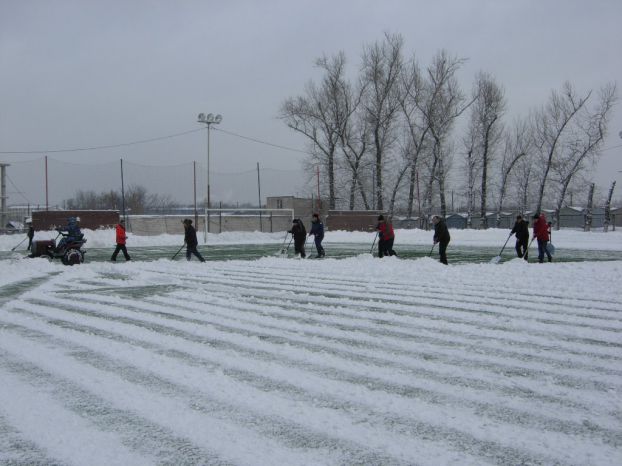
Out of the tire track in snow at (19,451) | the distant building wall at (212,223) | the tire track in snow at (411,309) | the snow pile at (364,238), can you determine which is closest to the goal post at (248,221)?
the distant building wall at (212,223)

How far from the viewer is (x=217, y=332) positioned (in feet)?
23.4

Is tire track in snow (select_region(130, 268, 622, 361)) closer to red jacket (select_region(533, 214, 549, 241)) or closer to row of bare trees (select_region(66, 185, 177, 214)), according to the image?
red jacket (select_region(533, 214, 549, 241))

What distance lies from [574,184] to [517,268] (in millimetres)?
39751

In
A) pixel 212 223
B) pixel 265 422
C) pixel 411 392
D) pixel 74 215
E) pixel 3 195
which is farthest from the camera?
pixel 212 223

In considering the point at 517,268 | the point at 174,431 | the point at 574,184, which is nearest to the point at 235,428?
the point at 174,431

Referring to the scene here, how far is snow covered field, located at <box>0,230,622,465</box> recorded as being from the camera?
3639 millimetres

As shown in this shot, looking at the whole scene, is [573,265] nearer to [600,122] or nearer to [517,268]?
[517,268]

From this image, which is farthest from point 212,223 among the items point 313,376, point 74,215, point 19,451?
point 19,451

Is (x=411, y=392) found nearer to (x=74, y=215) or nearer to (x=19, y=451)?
(x=19, y=451)

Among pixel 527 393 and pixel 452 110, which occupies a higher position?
pixel 452 110

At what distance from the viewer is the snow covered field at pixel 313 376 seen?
3.64 metres

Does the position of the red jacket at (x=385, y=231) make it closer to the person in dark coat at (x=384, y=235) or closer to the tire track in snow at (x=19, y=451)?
the person in dark coat at (x=384, y=235)

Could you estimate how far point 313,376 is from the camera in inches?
204

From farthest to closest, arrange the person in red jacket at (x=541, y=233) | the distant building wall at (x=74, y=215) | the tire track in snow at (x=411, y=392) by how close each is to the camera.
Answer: the distant building wall at (x=74, y=215) → the person in red jacket at (x=541, y=233) → the tire track in snow at (x=411, y=392)
